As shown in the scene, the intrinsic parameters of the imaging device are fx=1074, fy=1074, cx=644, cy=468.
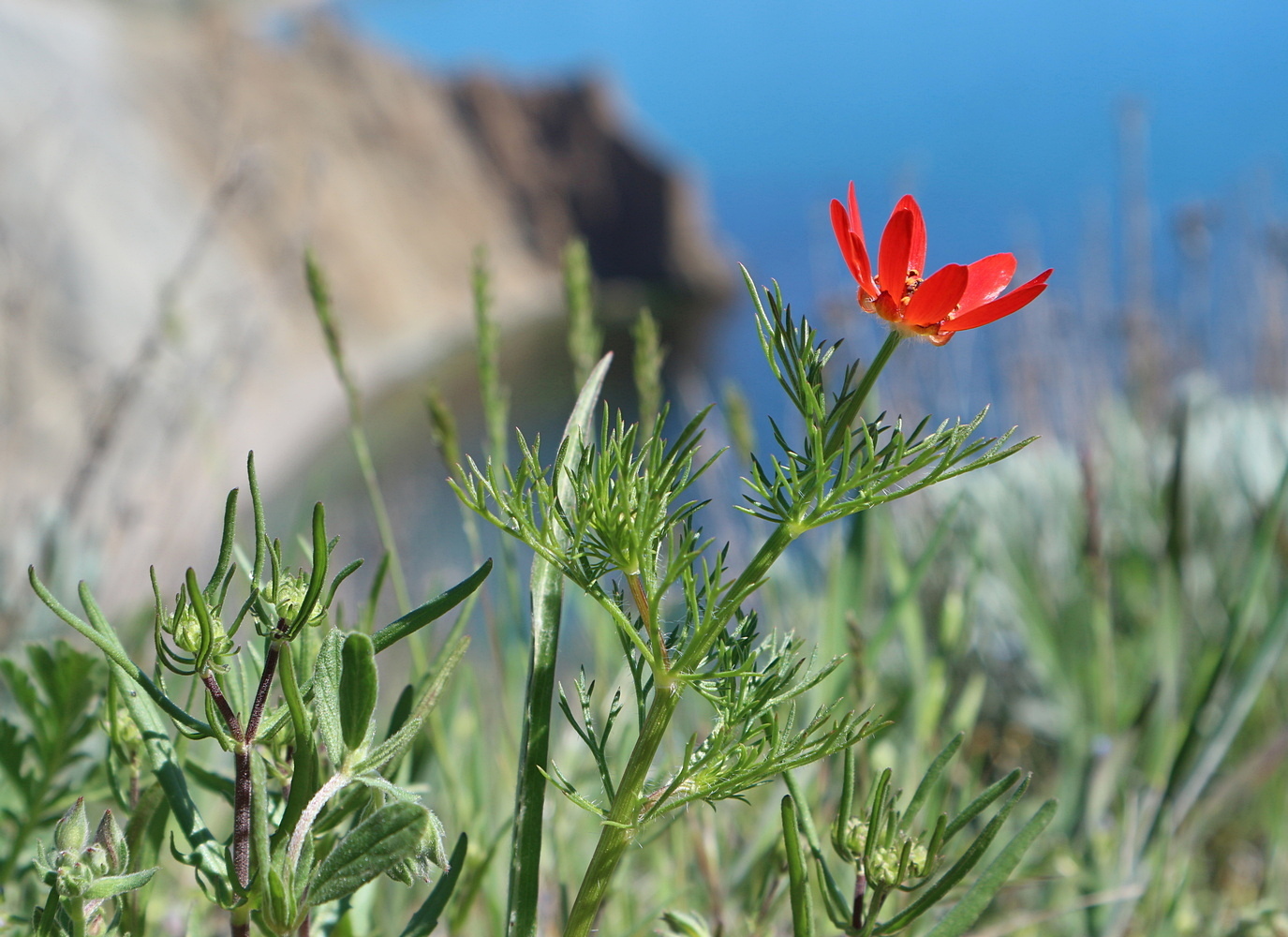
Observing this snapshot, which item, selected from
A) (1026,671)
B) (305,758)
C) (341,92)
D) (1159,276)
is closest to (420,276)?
(341,92)

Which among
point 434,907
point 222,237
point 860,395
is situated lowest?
point 434,907

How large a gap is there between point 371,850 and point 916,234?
0.23m

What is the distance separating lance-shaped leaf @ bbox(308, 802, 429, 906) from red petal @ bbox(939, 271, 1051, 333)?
0.59 ft

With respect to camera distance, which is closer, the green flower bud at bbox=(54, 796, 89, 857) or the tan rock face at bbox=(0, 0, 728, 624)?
the green flower bud at bbox=(54, 796, 89, 857)

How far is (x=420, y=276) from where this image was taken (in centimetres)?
1669

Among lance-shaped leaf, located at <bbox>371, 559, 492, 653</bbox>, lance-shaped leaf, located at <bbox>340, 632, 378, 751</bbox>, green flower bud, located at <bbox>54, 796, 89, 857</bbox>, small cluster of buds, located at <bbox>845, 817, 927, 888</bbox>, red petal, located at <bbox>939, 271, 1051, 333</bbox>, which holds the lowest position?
small cluster of buds, located at <bbox>845, 817, 927, 888</bbox>

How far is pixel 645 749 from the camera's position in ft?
0.89

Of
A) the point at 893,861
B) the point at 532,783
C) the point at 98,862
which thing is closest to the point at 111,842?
the point at 98,862

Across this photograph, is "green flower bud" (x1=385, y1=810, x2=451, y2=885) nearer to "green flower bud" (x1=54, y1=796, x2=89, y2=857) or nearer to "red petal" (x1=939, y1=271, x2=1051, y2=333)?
"green flower bud" (x1=54, y1=796, x2=89, y2=857)

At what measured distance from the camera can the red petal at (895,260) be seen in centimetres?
29

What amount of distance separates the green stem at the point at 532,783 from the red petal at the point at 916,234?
0.15 meters

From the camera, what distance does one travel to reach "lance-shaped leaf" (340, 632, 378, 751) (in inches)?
9.7

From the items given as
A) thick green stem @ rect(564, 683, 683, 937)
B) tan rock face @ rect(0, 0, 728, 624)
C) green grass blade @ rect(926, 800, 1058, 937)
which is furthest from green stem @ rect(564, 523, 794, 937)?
tan rock face @ rect(0, 0, 728, 624)

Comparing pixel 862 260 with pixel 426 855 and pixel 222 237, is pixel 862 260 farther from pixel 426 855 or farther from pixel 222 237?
pixel 222 237
